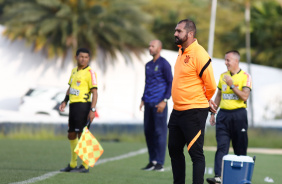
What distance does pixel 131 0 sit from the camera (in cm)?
3039

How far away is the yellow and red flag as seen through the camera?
946cm

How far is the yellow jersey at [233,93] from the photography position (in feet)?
29.8

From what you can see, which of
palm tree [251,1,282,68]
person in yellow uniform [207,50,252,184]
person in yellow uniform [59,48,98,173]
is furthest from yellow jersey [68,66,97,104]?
palm tree [251,1,282,68]

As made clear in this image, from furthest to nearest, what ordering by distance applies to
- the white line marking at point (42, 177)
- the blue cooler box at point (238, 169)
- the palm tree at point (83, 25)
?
the palm tree at point (83, 25), the white line marking at point (42, 177), the blue cooler box at point (238, 169)

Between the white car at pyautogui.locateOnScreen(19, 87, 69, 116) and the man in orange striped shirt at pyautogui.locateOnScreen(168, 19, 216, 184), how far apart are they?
56.2ft

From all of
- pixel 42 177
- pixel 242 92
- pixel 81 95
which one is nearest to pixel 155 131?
pixel 81 95

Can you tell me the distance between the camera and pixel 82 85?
31.4 ft

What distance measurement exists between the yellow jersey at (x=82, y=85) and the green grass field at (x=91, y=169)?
1.12 m

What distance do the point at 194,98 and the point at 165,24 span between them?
40.2 metres

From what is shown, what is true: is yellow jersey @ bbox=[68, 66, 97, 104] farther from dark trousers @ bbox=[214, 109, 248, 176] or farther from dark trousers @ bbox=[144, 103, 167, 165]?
dark trousers @ bbox=[214, 109, 248, 176]

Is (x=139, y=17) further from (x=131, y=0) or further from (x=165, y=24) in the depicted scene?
(x=165, y=24)

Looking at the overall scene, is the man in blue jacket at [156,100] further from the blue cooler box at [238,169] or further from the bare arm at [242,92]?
the blue cooler box at [238,169]

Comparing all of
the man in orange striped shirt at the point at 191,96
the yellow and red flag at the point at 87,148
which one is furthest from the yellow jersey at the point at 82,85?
the man in orange striped shirt at the point at 191,96

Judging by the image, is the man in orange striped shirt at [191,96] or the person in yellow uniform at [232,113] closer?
the man in orange striped shirt at [191,96]
